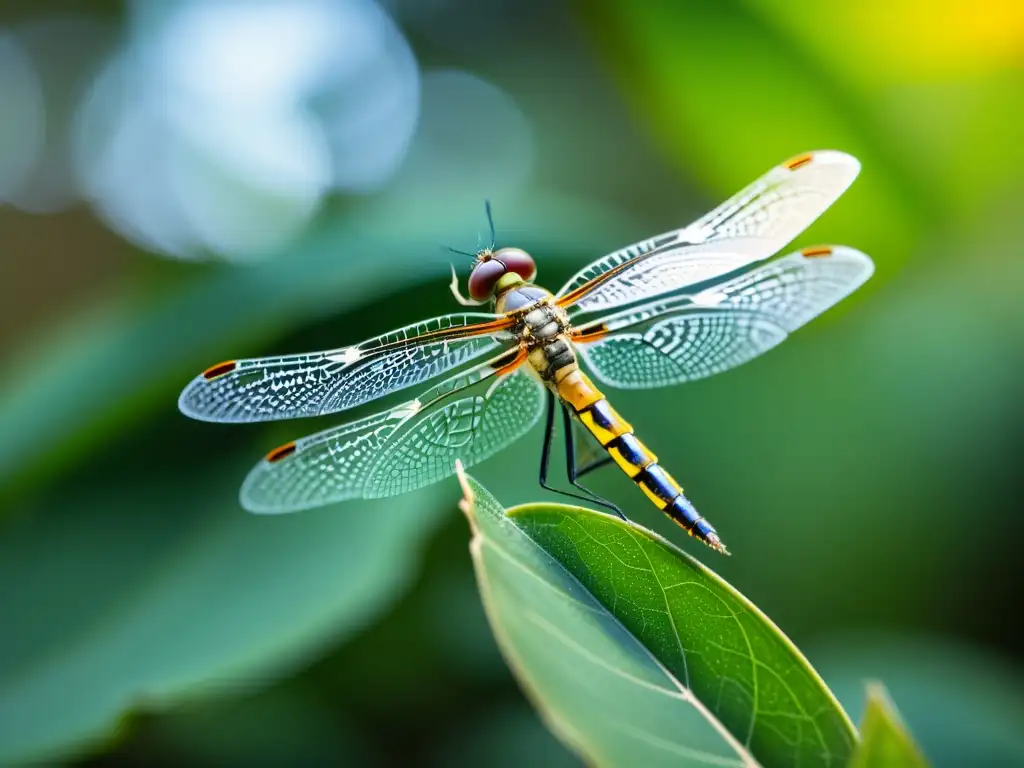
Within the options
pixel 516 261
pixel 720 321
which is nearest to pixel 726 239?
pixel 720 321

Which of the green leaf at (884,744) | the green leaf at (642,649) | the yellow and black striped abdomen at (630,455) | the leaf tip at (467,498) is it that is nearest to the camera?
the green leaf at (884,744)

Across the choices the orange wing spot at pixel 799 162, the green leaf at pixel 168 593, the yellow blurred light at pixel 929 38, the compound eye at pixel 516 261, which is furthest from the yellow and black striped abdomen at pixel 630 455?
the yellow blurred light at pixel 929 38

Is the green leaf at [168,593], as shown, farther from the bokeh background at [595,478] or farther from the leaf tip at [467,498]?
the leaf tip at [467,498]

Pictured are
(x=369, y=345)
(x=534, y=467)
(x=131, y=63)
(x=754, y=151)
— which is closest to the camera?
(x=369, y=345)

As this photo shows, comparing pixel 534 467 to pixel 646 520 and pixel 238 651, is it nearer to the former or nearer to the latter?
pixel 646 520

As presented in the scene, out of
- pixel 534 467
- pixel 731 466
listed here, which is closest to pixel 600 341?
pixel 534 467

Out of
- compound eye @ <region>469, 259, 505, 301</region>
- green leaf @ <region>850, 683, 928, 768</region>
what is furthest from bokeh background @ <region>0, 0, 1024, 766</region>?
green leaf @ <region>850, 683, 928, 768</region>
